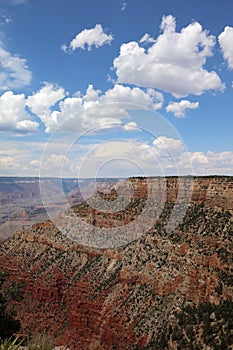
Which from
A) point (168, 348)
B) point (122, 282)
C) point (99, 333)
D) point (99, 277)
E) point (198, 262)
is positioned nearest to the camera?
point (168, 348)

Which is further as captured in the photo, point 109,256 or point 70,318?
point 109,256

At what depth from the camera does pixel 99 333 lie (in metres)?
51.2

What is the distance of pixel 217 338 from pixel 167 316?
1353 centimetres

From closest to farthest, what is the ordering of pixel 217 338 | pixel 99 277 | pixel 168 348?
pixel 217 338, pixel 168 348, pixel 99 277

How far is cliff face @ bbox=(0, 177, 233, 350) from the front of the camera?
4441 cm

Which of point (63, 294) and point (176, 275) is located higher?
point (176, 275)

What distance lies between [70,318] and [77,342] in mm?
5369

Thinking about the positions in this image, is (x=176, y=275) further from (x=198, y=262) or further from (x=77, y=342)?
(x=77, y=342)

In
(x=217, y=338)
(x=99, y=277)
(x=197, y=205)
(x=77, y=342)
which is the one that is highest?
(x=197, y=205)

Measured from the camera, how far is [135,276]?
179ft

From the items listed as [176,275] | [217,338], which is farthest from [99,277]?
[217,338]

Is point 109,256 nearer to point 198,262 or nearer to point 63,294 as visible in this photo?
point 63,294

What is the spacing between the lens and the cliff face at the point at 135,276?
44.4 metres

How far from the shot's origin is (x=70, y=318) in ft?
186
